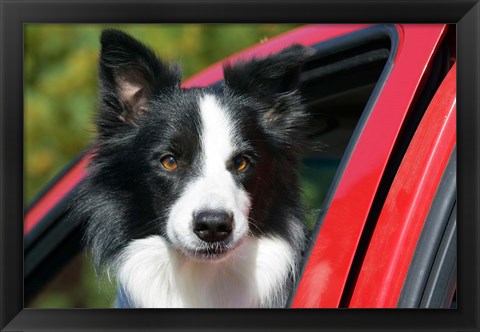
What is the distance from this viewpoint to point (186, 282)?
260 cm

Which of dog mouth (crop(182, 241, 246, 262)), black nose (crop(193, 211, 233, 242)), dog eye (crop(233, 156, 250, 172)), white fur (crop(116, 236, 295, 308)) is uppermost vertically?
dog eye (crop(233, 156, 250, 172))

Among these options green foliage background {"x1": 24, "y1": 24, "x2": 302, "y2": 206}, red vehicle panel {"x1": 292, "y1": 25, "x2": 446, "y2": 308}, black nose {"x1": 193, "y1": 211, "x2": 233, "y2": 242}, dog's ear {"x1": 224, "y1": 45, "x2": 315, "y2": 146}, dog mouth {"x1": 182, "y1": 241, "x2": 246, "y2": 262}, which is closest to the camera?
red vehicle panel {"x1": 292, "y1": 25, "x2": 446, "y2": 308}

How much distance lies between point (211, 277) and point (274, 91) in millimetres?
682

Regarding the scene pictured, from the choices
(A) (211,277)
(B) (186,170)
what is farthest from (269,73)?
(A) (211,277)

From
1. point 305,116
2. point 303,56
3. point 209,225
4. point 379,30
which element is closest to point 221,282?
point 209,225

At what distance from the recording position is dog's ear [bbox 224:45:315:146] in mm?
2559

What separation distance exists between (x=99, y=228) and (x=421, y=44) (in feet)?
4.24

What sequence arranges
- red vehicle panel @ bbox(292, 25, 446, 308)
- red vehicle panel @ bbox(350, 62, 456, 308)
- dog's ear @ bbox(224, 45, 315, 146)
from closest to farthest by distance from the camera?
red vehicle panel @ bbox(350, 62, 456, 308), red vehicle panel @ bbox(292, 25, 446, 308), dog's ear @ bbox(224, 45, 315, 146)

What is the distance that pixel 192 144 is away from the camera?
2.44m

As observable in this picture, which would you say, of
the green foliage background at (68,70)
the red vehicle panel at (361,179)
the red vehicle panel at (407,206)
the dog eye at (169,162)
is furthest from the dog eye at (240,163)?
the green foliage background at (68,70)

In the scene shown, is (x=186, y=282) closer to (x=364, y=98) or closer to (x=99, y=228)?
(x=99, y=228)

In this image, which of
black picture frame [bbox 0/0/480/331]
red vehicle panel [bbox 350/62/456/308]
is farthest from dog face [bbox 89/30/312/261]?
red vehicle panel [bbox 350/62/456/308]

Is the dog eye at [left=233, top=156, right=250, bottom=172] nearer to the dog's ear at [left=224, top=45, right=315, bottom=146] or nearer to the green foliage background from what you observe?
the dog's ear at [left=224, top=45, right=315, bottom=146]

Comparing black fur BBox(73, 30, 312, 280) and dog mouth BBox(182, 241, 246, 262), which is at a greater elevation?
black fur BBox(73, 30, 312, 280)
